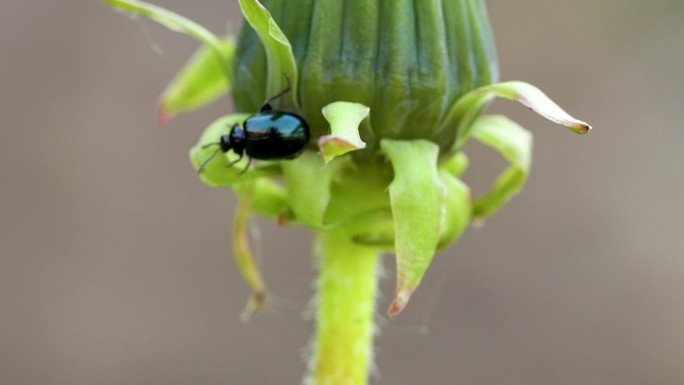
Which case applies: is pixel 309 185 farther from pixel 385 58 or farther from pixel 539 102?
pixel 539 102

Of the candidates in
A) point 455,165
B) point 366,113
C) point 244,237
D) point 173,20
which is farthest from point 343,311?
point 173,20

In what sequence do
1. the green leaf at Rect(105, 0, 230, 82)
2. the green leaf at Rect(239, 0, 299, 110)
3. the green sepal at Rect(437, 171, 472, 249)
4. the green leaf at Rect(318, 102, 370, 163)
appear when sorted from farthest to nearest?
the green sepal at Rect(437, 171, 472, 249) → the green leaf at Rect(105, 0, 230, 82) → the green leaf at Rect(239, 0, 299, 110) → the green leaf at Rect(318, 102, 370, 163)

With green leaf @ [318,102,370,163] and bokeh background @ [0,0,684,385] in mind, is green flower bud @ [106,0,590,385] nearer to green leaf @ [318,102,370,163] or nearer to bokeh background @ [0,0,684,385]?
green leaf @ [318,102,370,163]

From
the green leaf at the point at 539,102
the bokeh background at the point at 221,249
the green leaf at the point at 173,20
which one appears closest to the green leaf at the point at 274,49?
the green leaf at the point at 173,20

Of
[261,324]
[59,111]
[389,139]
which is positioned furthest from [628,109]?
[389,139]

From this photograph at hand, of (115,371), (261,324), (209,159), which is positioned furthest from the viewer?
(261,324)

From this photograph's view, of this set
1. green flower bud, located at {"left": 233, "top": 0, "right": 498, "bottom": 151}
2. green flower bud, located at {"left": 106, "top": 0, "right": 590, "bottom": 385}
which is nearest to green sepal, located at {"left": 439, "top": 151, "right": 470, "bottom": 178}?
green flower bud, located at {"left": 106, "top": 0, "right": 590, "bottom": 385}

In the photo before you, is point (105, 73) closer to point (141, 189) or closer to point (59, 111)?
point (59, 111)
